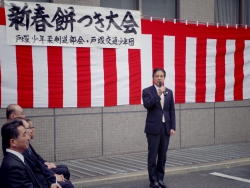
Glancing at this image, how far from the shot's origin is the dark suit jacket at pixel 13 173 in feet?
12.0

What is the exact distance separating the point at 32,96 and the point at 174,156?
368 centimetres

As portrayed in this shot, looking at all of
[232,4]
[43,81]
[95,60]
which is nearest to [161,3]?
[232,4]

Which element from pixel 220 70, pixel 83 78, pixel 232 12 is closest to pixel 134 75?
pixel 83 78

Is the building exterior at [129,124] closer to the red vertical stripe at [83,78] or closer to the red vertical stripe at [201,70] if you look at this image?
the red vertical stripe at [83,78]

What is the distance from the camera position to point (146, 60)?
824cm

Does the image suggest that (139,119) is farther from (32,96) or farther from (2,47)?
(2,47)

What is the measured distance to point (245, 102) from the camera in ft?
37.7

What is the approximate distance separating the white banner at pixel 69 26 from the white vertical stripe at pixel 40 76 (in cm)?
19

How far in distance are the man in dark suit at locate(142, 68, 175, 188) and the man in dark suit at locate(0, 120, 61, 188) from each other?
301 cm

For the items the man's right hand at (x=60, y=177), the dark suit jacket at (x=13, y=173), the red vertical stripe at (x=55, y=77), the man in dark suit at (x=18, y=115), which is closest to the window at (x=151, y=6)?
the red vertical stripe at (x=55, y=77)

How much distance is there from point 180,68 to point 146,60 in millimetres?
831

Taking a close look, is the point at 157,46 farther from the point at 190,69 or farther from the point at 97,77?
the point at 97,77

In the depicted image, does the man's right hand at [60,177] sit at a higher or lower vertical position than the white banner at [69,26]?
lower

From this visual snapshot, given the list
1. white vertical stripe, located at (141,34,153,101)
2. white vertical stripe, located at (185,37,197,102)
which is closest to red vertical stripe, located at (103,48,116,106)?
white vertical stripe, located at (141,34,153,101)
